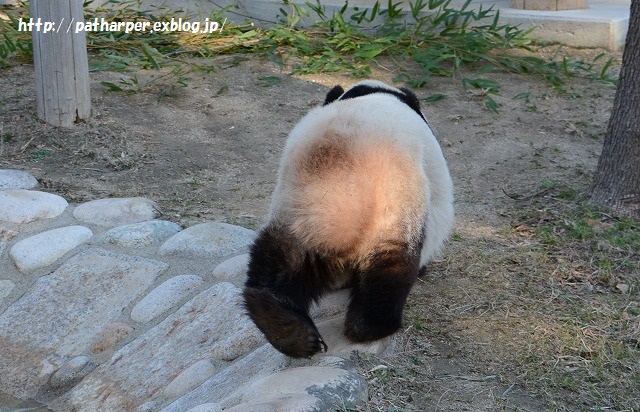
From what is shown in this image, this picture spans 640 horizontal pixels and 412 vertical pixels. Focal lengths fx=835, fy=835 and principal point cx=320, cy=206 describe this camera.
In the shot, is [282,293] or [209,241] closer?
[282,293]

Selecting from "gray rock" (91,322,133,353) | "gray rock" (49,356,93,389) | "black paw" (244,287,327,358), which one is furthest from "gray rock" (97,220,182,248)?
"black paw" (244,287,327,358)

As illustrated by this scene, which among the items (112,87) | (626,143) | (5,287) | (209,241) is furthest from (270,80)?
(626,143)

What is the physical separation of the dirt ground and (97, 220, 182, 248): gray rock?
14cm

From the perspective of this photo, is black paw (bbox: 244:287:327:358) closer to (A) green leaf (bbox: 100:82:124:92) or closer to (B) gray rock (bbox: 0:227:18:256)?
(B) gray rock (bbox: 0:227:18:256)

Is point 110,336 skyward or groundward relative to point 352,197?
groundward

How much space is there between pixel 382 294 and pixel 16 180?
2.33 meters

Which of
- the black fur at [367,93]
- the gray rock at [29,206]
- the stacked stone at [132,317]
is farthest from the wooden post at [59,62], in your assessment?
the black fur at [367,93]

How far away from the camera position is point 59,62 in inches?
185

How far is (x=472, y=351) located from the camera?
8.69ft

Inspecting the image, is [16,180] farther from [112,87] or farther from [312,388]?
[312,388]

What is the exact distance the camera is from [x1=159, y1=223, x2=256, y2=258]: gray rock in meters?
3.41

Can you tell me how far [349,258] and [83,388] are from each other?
116 cm

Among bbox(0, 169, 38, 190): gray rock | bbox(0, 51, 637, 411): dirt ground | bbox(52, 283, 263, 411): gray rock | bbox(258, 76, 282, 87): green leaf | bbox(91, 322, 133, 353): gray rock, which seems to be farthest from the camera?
bbox(258, 76, 282, 87): green leaf

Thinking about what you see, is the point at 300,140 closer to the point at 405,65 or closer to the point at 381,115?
the point at 381,115
